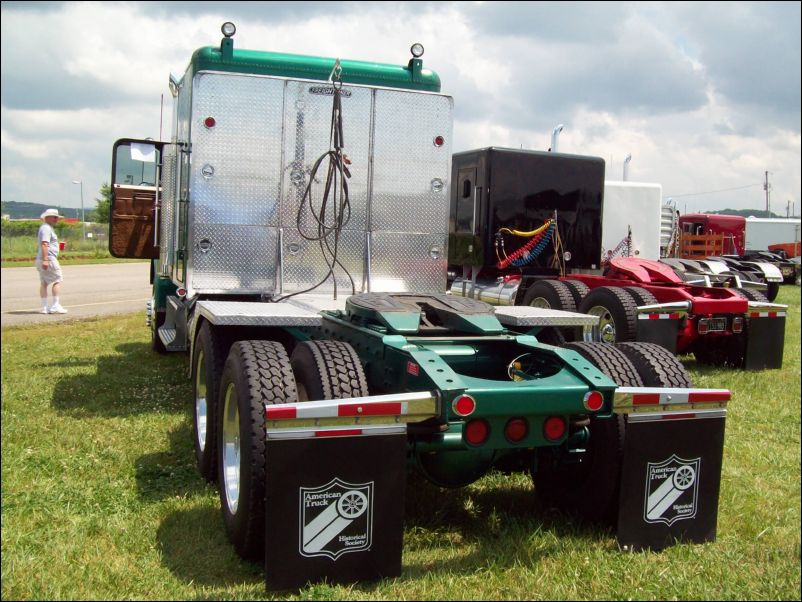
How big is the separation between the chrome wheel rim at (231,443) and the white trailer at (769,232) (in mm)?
42179

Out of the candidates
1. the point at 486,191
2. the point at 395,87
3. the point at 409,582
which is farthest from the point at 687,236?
the point at 409,582

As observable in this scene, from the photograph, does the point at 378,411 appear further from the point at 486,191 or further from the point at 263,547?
the point at 486,191

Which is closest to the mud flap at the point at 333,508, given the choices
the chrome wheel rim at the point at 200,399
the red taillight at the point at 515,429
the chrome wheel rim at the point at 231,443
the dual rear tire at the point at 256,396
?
the dual rear tire at the point at 256,396

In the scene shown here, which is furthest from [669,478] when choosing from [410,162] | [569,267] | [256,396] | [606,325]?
[569,267]

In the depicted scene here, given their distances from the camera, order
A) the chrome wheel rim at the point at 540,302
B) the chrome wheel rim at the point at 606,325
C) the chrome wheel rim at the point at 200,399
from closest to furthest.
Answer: the chrome wheel rim at the point at 200,399, the chrome wheel rim at the point at 606,325, the chrome wheel rim at the point at 540,302

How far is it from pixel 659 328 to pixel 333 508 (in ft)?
23.1

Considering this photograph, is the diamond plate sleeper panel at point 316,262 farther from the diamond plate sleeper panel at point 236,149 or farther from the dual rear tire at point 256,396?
the dual rear tire at point 256,396

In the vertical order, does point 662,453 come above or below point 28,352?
above

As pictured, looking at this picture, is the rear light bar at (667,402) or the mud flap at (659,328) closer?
the rear light bar at (667,402)

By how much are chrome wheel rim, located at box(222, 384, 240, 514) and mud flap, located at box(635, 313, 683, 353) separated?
608 centimetres

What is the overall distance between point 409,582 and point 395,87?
4.90m

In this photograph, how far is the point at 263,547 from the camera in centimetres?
392

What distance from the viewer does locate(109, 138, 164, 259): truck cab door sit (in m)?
8.62

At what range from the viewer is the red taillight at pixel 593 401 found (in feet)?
12.8
